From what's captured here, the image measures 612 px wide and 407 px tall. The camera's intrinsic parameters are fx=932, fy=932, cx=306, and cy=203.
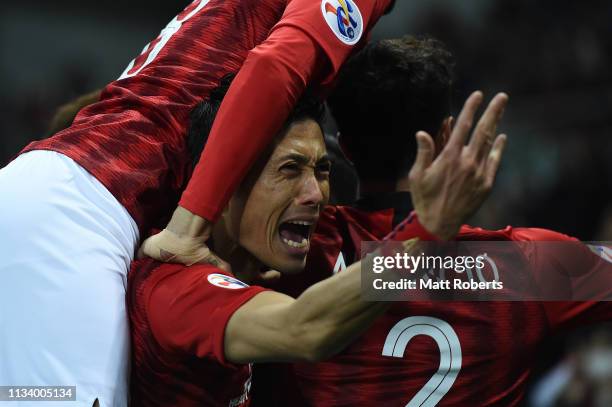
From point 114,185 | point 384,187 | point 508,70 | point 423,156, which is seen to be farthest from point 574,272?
point 508,70

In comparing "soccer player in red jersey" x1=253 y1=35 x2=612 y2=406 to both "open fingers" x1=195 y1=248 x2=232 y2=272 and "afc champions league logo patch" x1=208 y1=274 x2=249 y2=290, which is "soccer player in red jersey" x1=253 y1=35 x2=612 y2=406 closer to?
"open fingers" x1=195 y1=248 x2=232 y2=272

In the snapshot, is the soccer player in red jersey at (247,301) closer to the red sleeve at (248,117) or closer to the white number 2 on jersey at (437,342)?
the red sleeve at (248,117)

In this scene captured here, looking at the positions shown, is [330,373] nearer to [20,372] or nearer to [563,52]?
[20,372]

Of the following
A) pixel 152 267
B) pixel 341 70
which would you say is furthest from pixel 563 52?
pixel 152 267

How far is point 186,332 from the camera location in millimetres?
2088

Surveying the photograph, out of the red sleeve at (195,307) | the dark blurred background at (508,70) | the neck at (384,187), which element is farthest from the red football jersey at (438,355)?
the dark blurred background at (508,70)

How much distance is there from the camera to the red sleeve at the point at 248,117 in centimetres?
225

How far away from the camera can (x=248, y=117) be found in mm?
2268

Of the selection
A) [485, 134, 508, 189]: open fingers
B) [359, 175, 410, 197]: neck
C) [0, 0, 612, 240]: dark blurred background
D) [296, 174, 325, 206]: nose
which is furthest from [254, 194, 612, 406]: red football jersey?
[0, 0, 612, 240]: dark blurred background

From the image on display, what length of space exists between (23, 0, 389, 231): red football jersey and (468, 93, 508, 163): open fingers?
2.15ft

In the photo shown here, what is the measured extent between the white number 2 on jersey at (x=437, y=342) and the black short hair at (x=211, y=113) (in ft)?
1.95

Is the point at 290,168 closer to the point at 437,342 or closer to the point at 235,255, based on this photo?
the point at 235,255

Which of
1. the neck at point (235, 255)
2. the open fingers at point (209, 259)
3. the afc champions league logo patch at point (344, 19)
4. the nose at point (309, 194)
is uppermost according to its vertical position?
the afc champions league logo patch at point (344, 19)

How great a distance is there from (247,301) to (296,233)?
0.42 metres
